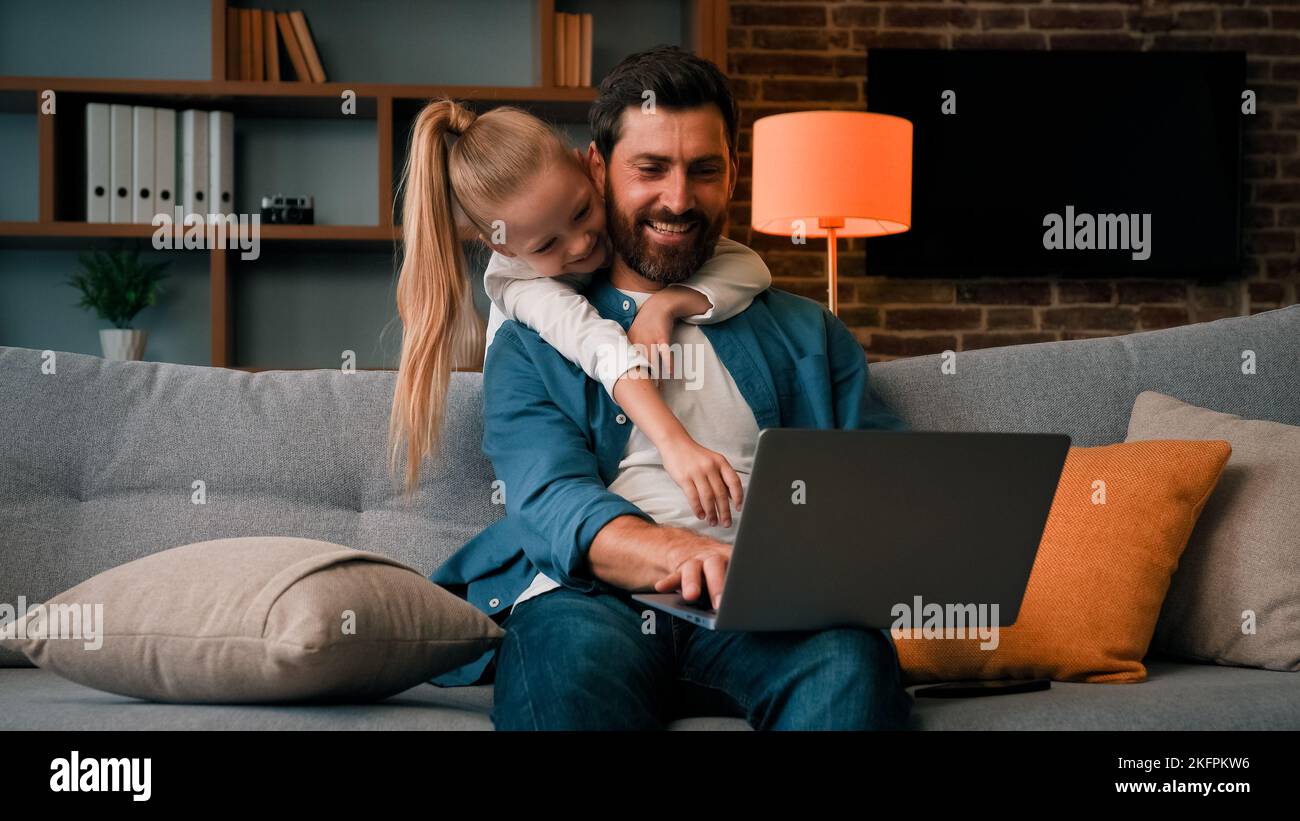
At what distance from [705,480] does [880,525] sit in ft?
1.01

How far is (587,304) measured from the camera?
151cm

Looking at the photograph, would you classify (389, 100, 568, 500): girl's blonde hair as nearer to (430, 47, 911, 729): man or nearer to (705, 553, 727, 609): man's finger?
(430, 47, 911, 729): man

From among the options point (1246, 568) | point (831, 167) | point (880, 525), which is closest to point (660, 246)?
point (880, 525)

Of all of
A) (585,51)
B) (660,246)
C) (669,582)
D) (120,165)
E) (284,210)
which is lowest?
(669,582)

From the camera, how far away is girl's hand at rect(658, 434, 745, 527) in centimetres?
131

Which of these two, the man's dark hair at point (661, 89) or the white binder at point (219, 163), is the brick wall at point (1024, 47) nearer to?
the white binder at point (219, 163)

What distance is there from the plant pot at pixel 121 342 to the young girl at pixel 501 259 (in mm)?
1902

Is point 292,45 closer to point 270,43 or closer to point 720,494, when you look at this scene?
point 270,43

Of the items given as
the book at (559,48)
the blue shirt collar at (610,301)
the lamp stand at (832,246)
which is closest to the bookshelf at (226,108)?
the book at (559,48)

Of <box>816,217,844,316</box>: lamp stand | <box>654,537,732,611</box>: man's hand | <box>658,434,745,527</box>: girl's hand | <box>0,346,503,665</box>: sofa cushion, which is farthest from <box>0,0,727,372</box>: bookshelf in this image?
<box>654,537,732,611</box>: man's hand

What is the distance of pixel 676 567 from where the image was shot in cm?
120
